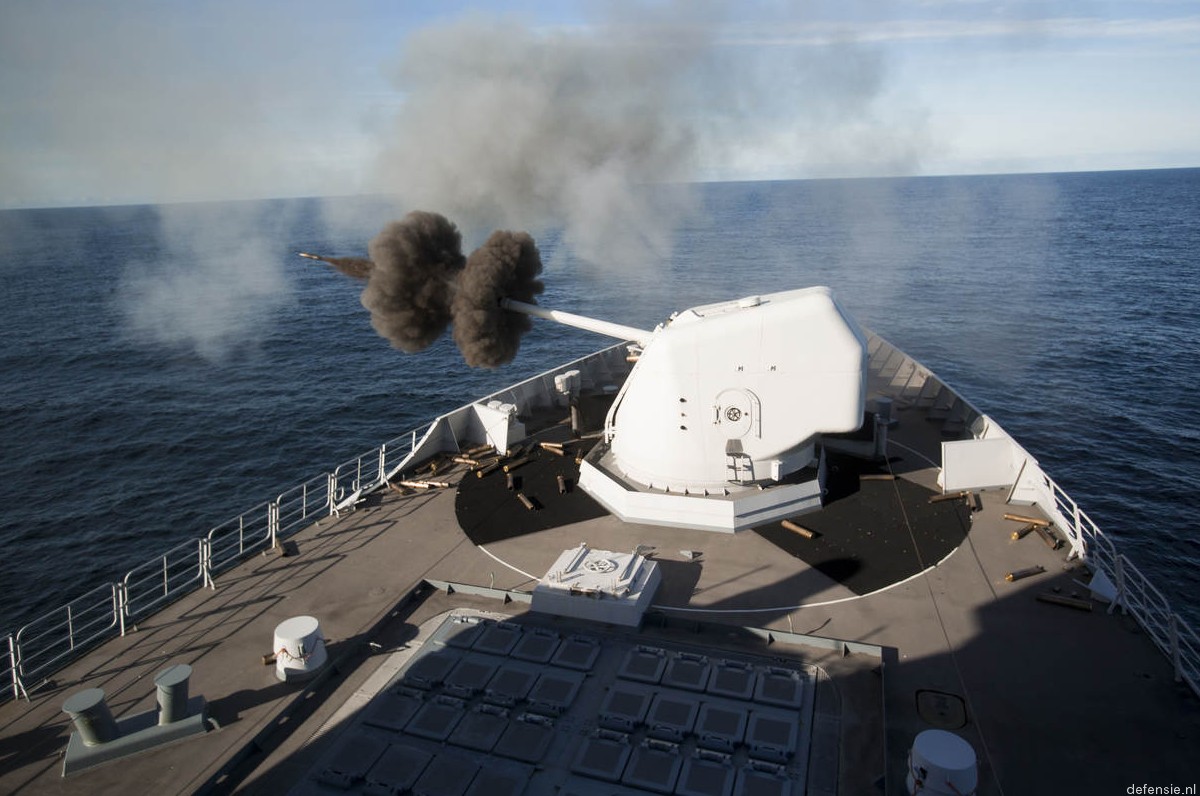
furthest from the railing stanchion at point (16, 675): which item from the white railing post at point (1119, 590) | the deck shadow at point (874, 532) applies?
the white railing post at point (1119, 590)

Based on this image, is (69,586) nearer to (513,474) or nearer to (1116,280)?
(513,474)

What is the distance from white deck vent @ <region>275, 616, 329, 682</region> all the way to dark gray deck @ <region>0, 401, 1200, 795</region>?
0.78 feet

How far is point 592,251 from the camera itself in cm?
7200

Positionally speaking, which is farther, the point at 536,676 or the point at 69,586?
the point at 69,586

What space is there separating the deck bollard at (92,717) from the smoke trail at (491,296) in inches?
391

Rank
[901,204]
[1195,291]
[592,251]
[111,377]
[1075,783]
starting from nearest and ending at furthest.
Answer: [1075,783] < [111,377] < [1195,291] < [592,251] < [901,204]

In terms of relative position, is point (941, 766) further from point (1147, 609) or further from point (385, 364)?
point (385, 364)

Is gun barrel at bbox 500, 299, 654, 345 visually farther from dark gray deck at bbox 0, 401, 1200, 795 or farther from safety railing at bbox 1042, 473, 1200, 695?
safety railing at bbox 1042, 473, 1200, 695

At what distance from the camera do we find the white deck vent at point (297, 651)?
425 inches

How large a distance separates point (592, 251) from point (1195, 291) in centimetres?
5024

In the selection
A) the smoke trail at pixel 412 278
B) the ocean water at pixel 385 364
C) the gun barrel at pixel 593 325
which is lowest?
the ocean water at pixel 385 364

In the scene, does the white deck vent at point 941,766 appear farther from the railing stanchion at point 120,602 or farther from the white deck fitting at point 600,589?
the railing stanchion at point 120,602

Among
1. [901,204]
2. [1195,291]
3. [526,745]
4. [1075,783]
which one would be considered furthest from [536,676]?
[901,204]

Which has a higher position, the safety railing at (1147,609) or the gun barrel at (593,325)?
the gun barrel at (593,325)
